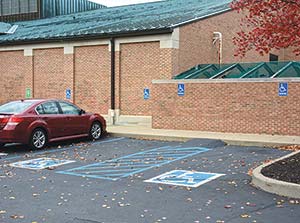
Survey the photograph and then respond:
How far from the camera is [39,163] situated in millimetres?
11234

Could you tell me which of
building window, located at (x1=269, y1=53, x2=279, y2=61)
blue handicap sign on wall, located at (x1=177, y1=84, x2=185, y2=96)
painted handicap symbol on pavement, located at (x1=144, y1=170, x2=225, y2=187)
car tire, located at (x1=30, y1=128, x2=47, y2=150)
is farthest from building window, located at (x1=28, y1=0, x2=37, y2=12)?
painted handicap symbol on pavement, located at (x1=144, y1=170, x2=225, y2=187)

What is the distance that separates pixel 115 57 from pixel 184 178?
12.9 metres

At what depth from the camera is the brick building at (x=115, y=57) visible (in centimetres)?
1994

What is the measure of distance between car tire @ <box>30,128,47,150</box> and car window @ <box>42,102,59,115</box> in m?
0.68

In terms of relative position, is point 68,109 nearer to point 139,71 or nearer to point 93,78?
point 139,71

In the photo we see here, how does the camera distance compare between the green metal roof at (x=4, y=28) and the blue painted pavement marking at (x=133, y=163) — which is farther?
the green metal roof at (x=4, y=28)

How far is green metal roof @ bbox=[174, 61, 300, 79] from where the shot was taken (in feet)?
56.9

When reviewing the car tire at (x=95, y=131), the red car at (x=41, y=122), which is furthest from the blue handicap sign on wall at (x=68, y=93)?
the red car at (x=41, y=122)

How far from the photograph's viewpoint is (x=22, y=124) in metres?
13.2

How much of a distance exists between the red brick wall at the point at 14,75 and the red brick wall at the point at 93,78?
3.59 metres

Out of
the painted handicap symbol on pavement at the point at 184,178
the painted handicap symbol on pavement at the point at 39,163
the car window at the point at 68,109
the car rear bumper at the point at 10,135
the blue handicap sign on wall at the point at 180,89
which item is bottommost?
the painted handicap symbol on pavement at the point at 39,163

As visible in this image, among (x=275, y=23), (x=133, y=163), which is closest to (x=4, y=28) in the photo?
(x=133, y=163)

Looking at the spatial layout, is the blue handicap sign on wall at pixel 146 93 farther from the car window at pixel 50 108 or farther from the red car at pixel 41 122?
the car window at pixel 50 108

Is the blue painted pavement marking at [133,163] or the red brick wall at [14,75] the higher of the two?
the red brick wall at [14,75]
